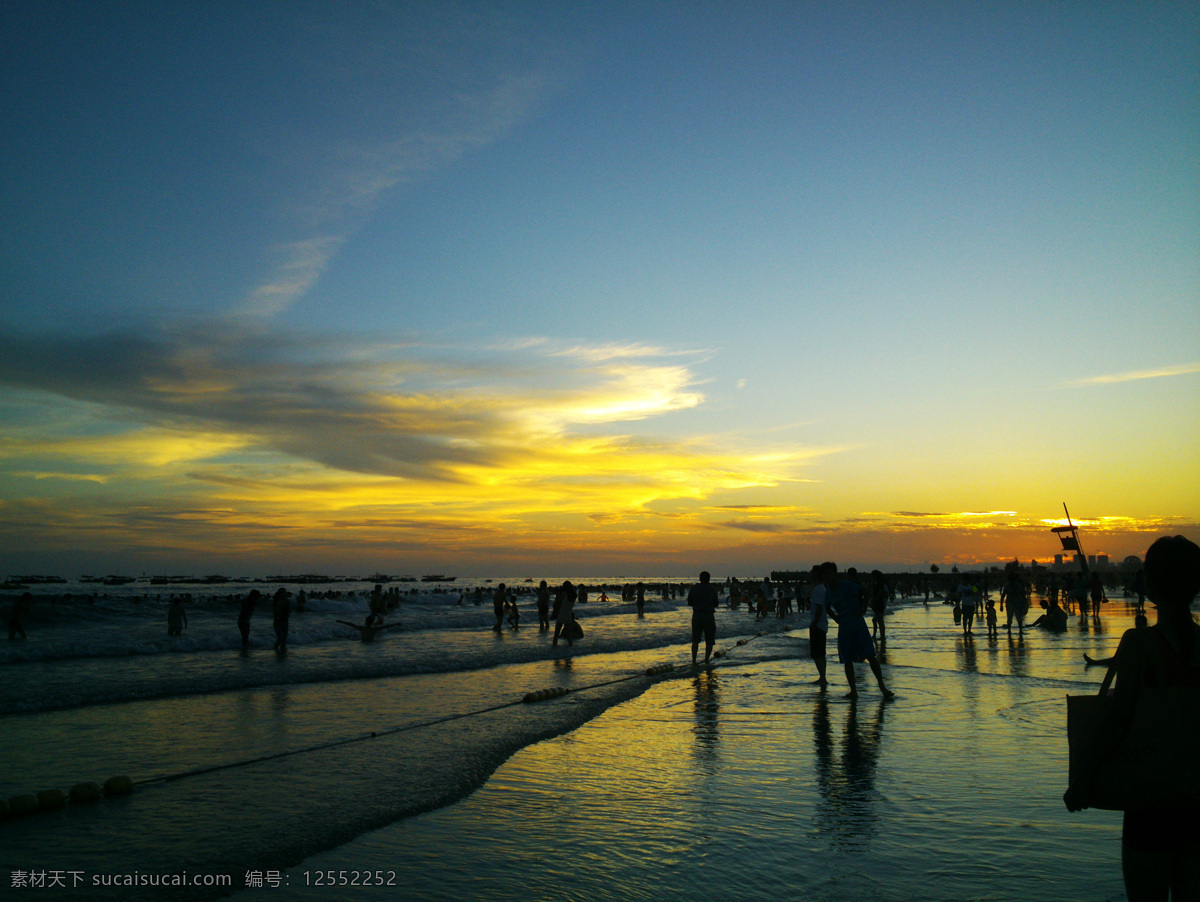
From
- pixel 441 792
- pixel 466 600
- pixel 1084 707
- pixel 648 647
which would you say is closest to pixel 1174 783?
pixel 1084 707

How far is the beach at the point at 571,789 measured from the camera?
5.25m

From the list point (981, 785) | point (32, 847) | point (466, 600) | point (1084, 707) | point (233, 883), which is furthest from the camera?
point (466, 600)

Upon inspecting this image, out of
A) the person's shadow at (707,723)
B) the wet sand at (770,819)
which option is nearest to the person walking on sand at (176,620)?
the person's shadow at (707,723)

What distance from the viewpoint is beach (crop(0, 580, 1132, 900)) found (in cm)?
525

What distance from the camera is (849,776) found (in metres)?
7.48

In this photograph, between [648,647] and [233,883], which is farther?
[648,647]

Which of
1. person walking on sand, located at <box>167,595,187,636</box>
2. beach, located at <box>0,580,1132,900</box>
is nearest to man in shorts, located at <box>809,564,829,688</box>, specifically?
beach, located at <box>0,580,1132,900</box>

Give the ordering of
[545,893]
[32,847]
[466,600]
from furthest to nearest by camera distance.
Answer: [466,600] → [32,847] → [545,893]

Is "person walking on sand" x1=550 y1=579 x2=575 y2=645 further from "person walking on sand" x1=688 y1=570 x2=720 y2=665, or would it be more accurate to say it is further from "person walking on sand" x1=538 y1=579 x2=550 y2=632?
"person walking on sand" x1=688 y1=570 x2=720 y2=665

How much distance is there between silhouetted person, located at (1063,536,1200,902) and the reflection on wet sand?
9.07 ft

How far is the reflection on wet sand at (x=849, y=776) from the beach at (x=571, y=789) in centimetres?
4

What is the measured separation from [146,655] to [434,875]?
2323 cm

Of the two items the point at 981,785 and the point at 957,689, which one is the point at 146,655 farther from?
the point at 981,785

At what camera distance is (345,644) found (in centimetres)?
2853
